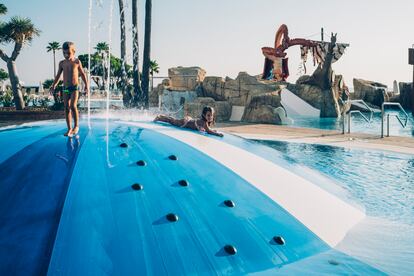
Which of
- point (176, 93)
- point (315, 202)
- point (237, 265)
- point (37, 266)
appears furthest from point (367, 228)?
point (176, 93)

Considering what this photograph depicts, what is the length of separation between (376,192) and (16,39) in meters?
28.8

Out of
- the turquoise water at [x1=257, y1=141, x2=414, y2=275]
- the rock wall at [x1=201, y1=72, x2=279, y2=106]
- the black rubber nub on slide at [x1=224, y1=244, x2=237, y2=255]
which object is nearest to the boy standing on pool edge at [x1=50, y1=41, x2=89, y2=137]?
the black rubber nub on slide at [x1=224, y1=244, x2=237, y2=255]

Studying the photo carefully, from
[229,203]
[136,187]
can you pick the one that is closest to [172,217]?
[136,187]

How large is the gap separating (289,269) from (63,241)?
207 centimetres

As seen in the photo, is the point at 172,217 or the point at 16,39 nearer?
the point at 172,217

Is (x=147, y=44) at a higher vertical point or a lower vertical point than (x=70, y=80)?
higher

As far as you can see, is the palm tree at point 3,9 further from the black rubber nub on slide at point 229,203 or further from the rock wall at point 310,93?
the rock wall at point 310,93

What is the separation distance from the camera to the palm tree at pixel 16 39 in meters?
29.3

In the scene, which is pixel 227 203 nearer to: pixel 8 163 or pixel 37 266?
pixel 37 266

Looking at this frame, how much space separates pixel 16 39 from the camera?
30.2 meters

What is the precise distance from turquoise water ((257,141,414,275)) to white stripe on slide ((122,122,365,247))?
268 mm

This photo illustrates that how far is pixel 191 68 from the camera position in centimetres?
6078

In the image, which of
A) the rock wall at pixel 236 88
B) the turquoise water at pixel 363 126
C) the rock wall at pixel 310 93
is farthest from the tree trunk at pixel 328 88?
the rock wall at pixel 236 88

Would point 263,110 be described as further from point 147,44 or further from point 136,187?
point 136,187
